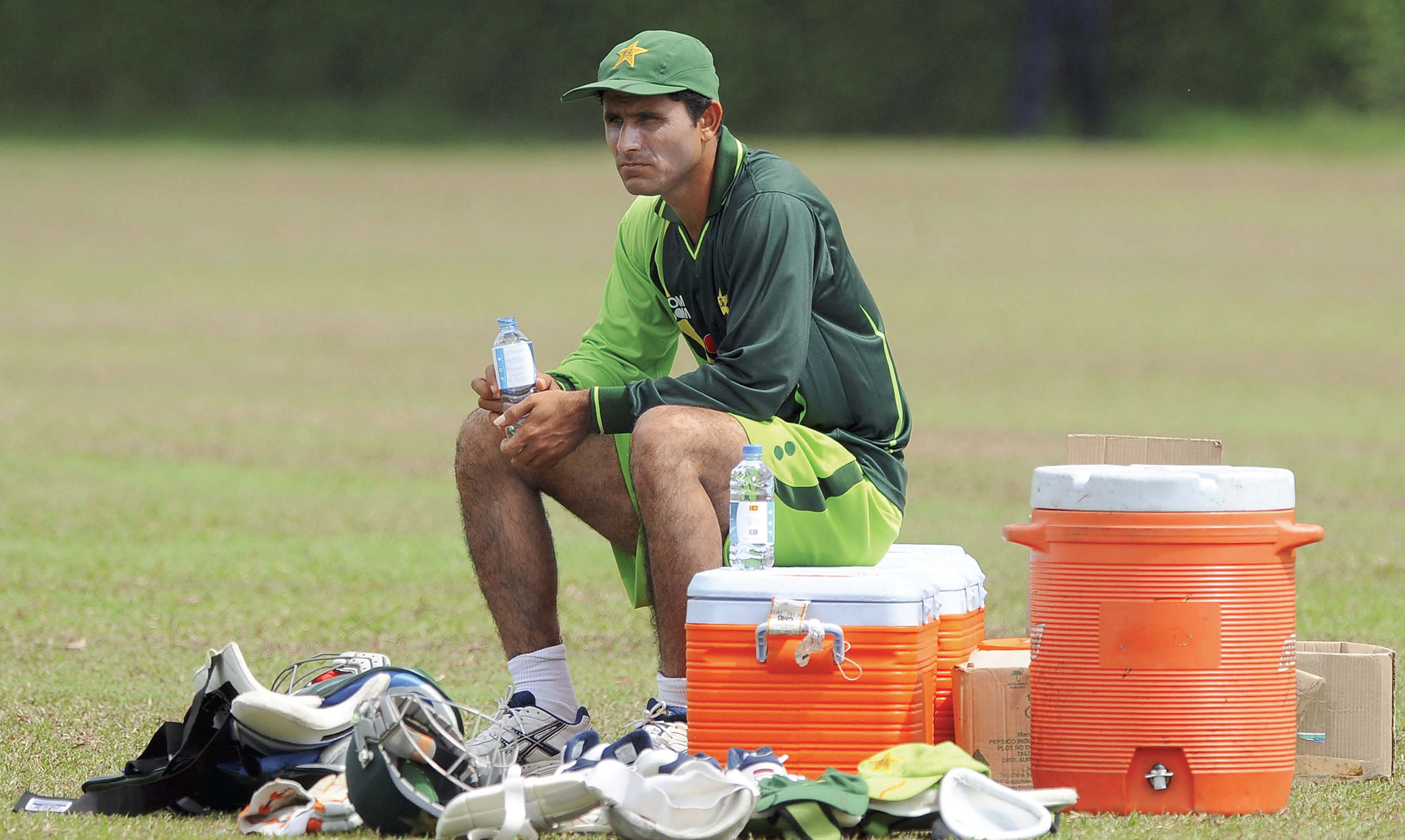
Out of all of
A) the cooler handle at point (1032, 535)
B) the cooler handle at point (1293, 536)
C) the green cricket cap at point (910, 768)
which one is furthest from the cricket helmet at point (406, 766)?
the cooler handle at point (1293, 536)

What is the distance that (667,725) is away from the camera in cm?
468

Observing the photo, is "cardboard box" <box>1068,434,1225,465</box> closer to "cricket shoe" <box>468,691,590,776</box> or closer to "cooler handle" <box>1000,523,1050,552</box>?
"cooler handle" <box>1000,523,1050,552</box>

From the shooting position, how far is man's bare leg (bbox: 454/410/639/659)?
4945 mm

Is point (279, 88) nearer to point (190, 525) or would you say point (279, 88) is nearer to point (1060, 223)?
point (1060, 223)

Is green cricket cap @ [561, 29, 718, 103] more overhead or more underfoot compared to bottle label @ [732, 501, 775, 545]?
more overhead

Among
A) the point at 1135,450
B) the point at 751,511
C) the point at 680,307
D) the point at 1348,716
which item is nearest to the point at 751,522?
the point at 751,511

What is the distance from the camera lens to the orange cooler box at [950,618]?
181 inches

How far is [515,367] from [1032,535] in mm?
1440

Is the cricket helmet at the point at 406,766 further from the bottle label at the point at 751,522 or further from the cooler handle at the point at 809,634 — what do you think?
the bottle label at the point at 751,522

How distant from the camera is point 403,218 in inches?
1259

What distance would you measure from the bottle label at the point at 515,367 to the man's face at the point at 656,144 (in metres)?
0.52

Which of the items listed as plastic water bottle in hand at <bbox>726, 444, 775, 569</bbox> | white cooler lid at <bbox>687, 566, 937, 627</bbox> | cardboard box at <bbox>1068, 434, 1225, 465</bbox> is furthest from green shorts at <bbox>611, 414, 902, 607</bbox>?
cardboard box at <bbox>1068, 434, 1225, 465</bbox>

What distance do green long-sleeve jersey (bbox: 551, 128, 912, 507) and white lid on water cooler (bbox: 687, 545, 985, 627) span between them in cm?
50

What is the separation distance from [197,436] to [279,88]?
38.8 m
